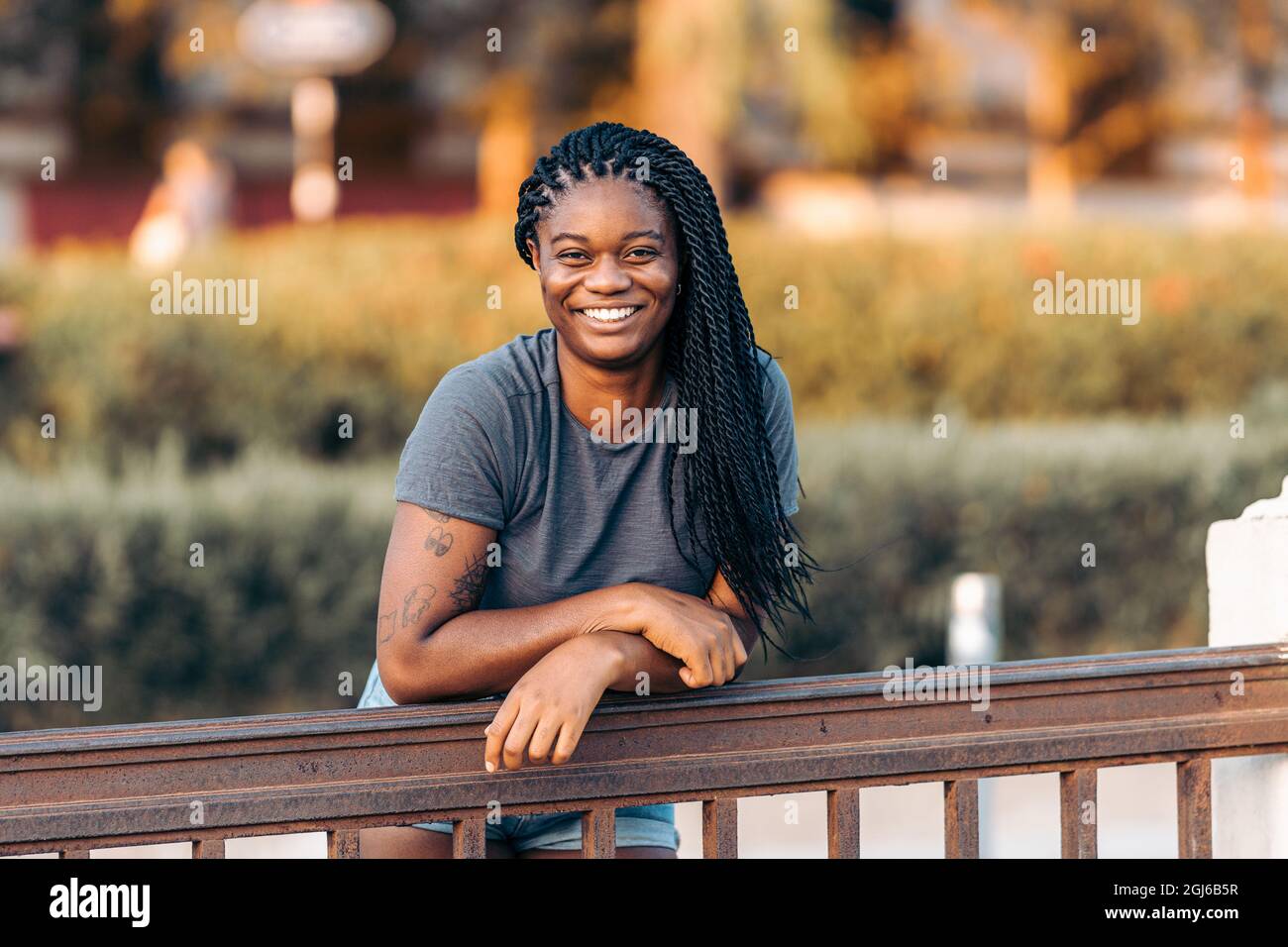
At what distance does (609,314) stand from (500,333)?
5.51 m

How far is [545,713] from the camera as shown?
1977 millimetres

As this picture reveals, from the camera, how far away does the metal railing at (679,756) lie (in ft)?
6.21

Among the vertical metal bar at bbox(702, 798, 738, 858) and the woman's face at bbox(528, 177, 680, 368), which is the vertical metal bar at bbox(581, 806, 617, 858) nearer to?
the vertical metal bar at bbox(702, 798, 738, 858)

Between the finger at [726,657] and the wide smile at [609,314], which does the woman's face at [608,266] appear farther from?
the finger at [726,657]

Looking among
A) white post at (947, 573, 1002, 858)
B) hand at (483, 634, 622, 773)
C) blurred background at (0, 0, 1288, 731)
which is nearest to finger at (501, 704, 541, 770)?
hand at (483, 634, 622, 773)

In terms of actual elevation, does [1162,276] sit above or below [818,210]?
below

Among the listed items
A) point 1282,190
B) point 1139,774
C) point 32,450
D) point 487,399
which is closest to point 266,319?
point 32,450

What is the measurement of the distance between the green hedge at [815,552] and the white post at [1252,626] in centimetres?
389

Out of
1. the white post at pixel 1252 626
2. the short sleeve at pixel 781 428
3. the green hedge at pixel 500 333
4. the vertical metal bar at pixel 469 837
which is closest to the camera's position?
the vertical metal bar at pixel 469 837

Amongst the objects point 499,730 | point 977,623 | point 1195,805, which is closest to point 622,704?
point 499,730

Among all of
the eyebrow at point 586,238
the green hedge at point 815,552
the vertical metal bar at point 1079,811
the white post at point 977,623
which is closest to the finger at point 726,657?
the vertical metal bar at point 1079,811

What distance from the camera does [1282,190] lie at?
17.8 meters
